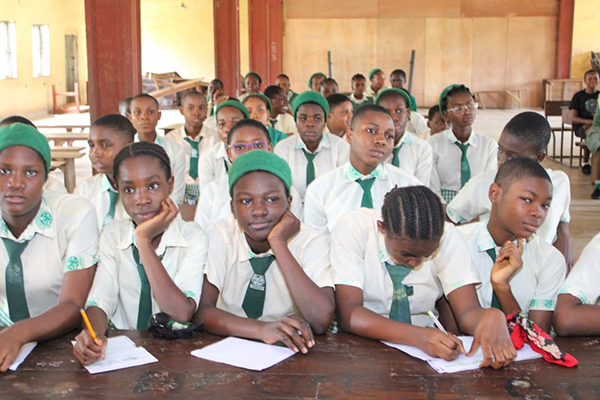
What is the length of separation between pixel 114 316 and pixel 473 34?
20222 mm

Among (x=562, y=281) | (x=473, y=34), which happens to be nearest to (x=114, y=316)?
(x=562, y=281)

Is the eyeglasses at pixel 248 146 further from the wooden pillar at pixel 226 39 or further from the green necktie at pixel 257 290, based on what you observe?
the wooden pillar at pixel 226 39

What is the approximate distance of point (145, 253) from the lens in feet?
7.69

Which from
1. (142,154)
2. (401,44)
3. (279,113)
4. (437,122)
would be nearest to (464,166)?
(437,122)

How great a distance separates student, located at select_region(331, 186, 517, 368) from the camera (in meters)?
2.00

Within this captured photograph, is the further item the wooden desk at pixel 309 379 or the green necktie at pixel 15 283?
the green necktie at pixel 15 283

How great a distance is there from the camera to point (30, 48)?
1822cm

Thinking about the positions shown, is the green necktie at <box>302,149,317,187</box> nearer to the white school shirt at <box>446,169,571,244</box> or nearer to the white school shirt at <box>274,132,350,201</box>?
the white school shirt at <box>274,132,350,201</box>

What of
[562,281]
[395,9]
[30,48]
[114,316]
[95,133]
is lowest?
[114,316]

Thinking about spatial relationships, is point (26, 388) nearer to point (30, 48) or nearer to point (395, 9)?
point (30, 48)

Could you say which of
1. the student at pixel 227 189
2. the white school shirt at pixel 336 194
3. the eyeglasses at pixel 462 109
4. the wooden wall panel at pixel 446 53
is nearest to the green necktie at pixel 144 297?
the student at pixel 227 189

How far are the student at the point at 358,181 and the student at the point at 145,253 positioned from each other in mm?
1145

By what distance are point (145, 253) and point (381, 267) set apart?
836 millimetres

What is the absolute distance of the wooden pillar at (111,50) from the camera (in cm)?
560
